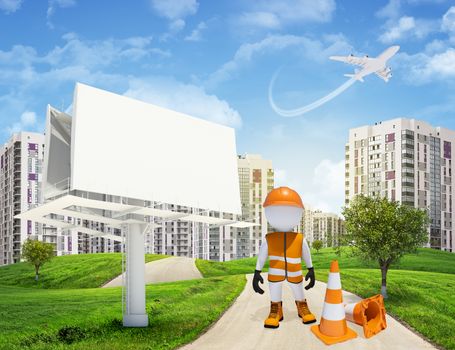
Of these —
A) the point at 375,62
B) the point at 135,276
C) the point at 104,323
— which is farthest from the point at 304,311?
the point at 375,62

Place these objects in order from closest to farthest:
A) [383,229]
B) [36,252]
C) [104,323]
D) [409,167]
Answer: [104,323] < [383,229] < [36,252] < [409,167]

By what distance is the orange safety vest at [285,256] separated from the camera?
845cm

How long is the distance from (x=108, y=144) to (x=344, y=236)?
2087cm

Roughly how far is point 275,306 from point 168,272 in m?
48.7

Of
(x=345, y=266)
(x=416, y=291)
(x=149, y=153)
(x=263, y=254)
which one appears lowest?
(x=345, y=266)

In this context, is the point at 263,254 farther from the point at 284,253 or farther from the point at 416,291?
the point at 416,291

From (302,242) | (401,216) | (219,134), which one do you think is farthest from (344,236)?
(302,242)

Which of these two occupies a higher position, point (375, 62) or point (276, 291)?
point (375, 62)

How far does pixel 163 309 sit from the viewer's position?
83.4 ft

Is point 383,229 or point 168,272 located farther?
point 168,272

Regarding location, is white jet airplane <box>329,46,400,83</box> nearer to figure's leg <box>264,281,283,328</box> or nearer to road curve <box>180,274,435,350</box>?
road curve <box>180,274,435,350</box>

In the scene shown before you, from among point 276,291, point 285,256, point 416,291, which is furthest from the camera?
point 416,291

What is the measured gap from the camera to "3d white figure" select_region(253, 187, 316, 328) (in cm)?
802

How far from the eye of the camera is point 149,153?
13.2 m
